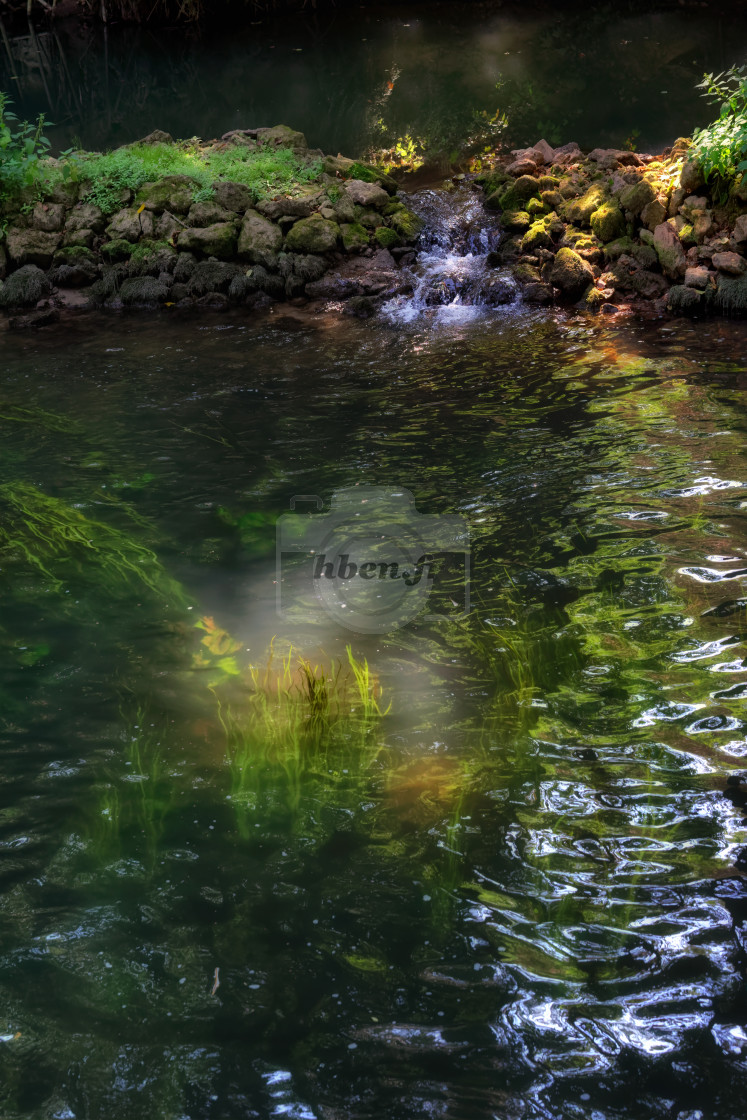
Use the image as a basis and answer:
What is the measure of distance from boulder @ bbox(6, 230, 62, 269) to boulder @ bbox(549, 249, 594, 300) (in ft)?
21.5

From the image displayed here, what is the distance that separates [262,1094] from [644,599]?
3.00 meters

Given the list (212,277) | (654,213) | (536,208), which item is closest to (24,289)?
(212,277)

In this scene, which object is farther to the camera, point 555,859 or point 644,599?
point 644,599

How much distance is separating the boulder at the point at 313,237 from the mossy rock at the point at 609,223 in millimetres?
3241

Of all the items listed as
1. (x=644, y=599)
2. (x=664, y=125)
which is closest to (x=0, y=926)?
(x=644, y=599)

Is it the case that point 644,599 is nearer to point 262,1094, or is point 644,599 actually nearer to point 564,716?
point 564,716

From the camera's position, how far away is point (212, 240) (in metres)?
11.4

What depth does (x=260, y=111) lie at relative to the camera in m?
18.4

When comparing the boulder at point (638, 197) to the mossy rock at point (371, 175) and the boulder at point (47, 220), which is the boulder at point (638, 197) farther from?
the boulder at point (47, 220)

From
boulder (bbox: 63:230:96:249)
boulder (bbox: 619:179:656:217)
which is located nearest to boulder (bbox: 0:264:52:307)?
boulder (bbox: 63:230:96:249)

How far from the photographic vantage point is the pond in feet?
8.50

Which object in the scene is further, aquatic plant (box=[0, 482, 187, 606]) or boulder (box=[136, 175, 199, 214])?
boulder (box=[136, 175, 199, 214])

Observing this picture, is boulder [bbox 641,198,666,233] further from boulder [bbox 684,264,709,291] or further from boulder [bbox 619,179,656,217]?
boulder [bbox 684,264,709,291]

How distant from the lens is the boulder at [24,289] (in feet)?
37.3
